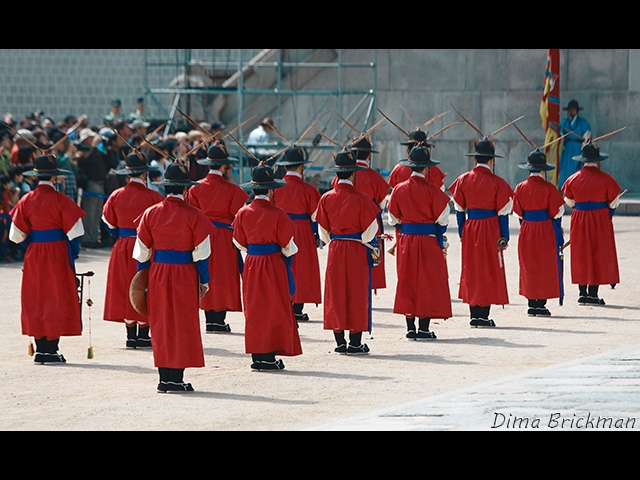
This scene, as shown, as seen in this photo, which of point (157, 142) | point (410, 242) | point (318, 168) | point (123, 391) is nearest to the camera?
point (123, 391)

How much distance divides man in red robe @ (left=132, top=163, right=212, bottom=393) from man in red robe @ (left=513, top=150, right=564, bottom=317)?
16.4 ft

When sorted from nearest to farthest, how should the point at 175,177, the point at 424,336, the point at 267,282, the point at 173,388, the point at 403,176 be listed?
1. the point at 173,388
2. the point at 175,177
3. the point at 267,282
4. the point at 424,336
5. the point at 403,176

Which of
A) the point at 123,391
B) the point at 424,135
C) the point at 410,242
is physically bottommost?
the point at 123,391

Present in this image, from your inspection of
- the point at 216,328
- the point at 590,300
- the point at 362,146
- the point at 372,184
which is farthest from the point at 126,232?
the point at 590,300

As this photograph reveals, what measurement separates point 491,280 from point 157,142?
343 inches

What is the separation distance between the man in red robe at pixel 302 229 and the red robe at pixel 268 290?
292cm

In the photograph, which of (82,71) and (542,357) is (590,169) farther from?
(82,71)

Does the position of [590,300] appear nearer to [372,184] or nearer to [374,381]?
[372,184]

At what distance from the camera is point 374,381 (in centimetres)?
1053

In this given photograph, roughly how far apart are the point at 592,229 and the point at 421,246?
3221 millimetres

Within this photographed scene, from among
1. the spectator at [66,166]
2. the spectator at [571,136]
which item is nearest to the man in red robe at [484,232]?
the spectator at [66,166]

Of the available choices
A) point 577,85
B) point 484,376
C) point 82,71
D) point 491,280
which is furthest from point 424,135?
point 82,71

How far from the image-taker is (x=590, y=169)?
15250 mm

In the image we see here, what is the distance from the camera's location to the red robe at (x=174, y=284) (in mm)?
10258
